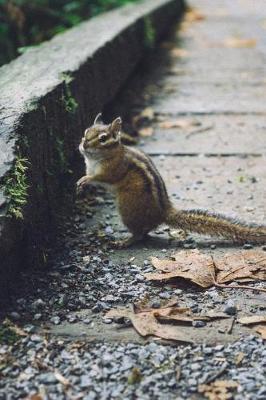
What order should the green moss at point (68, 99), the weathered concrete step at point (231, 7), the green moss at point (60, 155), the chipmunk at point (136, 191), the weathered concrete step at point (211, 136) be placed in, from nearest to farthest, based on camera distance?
the chipmunk at point (136, 191) < the green moss at point (60, 155) < the green moss at point (68, 99) < the weathered concrete step at point (211, 136) < the weathered concrete step at point (231, 7)

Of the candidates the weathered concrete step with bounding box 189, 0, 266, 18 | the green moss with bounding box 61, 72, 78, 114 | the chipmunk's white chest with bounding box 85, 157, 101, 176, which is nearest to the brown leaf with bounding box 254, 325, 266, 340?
the chipmunk's white chest with bounding box 85, 157, 101, 176

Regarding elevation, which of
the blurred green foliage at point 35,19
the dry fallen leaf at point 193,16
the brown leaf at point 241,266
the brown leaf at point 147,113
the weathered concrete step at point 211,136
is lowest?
the dry fallen leaf at point 193,16

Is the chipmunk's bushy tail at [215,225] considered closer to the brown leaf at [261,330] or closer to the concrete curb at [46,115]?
the concrete curb at [46,115]

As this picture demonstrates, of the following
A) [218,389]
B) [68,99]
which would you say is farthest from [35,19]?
[218,389]

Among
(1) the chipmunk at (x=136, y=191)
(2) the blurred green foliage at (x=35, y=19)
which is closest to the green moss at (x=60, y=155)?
(1) the chipmunk at (x=136, y=191)

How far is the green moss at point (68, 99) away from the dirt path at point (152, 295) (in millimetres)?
626

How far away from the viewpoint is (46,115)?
13.0 ft

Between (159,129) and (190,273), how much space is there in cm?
293

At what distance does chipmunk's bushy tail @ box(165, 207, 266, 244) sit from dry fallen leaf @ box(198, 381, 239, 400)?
1.39 metres

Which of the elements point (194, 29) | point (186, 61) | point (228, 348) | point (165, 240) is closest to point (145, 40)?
point (186, 61)

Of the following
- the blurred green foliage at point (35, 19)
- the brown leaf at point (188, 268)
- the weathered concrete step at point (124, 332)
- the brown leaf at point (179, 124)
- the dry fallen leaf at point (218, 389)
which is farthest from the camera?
the blurred green foliage at point (35, 19)

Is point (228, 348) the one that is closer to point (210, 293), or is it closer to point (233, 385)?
point (233, 385)

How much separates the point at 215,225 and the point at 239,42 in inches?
266

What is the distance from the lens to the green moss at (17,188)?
126 inches
